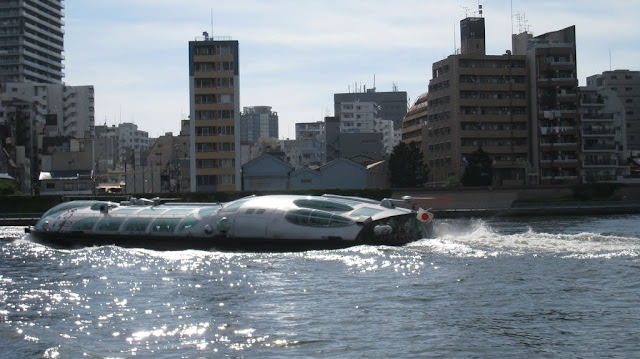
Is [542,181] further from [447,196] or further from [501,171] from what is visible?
[447,196]

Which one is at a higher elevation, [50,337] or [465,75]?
[465,75]

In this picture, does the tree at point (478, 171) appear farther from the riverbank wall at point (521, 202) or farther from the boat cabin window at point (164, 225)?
Result: the boat cabin window at point (164, 225)

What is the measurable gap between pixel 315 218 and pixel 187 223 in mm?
10493

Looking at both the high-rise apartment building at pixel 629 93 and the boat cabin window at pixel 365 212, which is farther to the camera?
the high-rise apartment building at pixel 629 93

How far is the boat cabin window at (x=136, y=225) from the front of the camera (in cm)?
5762

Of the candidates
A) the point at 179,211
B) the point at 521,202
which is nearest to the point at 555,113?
the point at 521,202

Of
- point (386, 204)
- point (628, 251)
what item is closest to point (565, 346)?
point (628, 251)

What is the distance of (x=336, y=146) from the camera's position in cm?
17262

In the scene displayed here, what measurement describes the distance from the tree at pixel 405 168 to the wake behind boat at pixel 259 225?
239ft

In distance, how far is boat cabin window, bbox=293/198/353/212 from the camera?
5097 centimetres

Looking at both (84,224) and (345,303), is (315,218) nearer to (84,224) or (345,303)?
(345,303)

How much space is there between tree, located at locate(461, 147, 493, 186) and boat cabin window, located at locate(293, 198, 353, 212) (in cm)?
7558

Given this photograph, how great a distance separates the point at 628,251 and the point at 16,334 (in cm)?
2941

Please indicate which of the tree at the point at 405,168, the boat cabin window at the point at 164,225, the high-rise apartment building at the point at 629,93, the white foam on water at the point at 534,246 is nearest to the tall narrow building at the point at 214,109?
the tree at the point at 405,168
